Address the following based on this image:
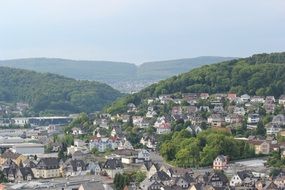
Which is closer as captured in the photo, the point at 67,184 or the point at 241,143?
the point at 67,184

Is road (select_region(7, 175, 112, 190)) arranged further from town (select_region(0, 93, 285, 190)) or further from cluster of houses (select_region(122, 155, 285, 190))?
cluster of houses (select_region(122, 155, 285, 190))

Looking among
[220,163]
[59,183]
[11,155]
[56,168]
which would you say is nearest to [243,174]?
[220,163]

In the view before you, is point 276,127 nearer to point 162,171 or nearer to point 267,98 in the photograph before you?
point 267,98

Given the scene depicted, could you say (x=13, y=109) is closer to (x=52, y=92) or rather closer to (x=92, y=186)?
(x=52, y=92)

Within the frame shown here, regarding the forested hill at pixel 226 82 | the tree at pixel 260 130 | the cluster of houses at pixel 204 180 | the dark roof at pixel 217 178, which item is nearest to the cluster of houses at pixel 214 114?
the tree at pixel 260 130

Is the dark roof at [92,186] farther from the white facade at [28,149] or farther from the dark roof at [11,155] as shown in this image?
the white facade at [28,149]

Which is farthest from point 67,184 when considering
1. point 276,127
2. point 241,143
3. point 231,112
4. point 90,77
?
point 90,77
